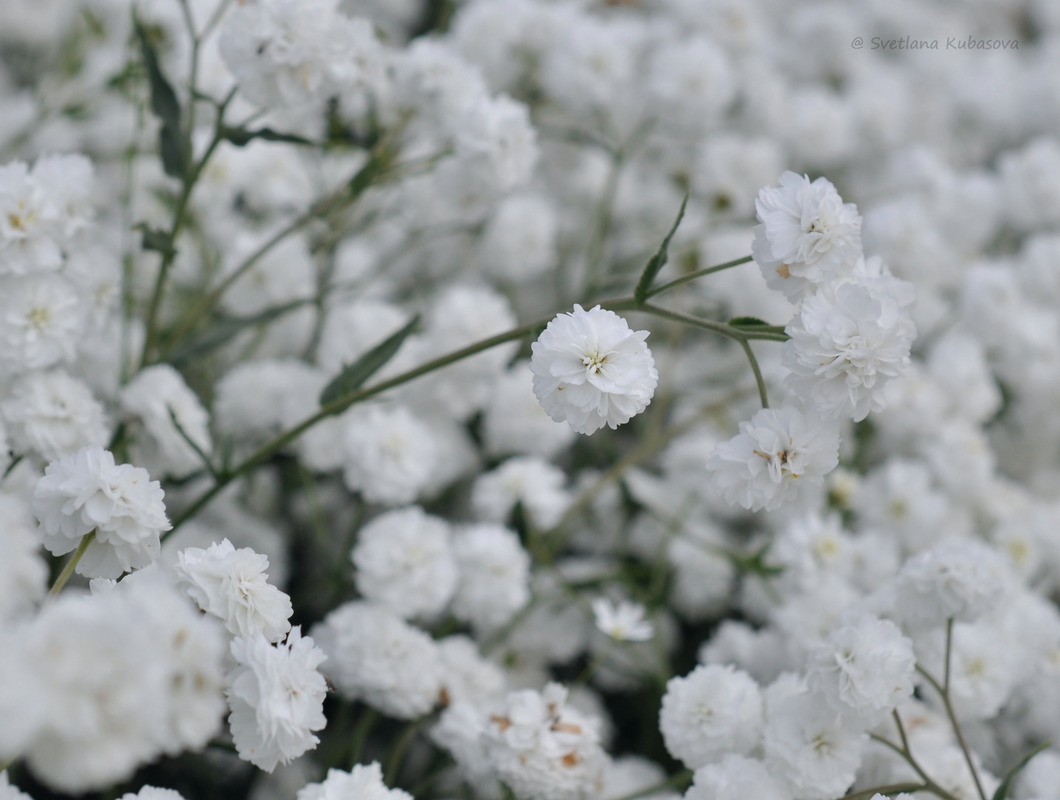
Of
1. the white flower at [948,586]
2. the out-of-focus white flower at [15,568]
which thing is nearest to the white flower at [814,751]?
the white flower at [948,586]

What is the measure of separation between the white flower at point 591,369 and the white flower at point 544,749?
1.13ft

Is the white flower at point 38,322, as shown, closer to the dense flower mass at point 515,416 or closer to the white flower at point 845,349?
the dense flower mass at point 515,416

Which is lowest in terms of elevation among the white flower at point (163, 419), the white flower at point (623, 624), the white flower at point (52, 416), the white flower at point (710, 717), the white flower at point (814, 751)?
the white flower at point (623, 624)

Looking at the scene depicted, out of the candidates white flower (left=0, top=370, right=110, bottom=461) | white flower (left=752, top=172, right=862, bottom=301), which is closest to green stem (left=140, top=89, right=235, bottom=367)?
white flower (left=0, top=370, right=110, bottom=461)

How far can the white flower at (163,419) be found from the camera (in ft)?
3.61

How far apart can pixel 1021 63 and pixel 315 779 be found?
2521mm

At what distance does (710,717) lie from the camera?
36.7 inches

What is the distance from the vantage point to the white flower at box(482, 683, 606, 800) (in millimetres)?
928

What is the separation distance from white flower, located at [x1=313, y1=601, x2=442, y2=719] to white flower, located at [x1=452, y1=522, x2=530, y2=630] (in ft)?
0.41

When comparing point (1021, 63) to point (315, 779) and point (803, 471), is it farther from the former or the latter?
point (315, 779)

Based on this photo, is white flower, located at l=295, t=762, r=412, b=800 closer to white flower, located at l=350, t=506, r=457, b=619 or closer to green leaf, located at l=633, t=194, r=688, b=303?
white flower, located at l=350, t=506, r=457, b=619

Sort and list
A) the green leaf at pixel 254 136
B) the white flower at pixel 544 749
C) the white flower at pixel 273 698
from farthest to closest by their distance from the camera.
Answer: the green leaf at pixel 254 136, the white flower at pixel 544 749, the white flower at pixel 273 698

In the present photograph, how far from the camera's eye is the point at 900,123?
213 centimetres

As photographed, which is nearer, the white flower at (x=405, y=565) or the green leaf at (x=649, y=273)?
the green leaf at (x=649, y=273)
